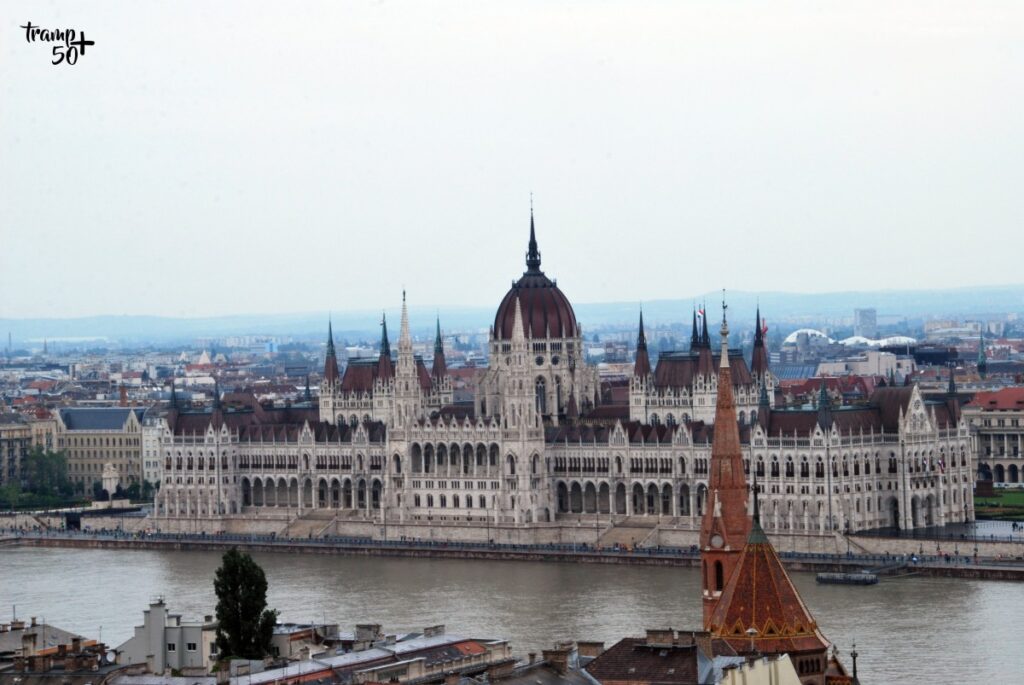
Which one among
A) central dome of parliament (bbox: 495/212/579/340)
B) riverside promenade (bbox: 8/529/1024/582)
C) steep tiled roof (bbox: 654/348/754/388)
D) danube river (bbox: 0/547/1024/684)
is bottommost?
danube river (bbox: 0/547/1024/684)

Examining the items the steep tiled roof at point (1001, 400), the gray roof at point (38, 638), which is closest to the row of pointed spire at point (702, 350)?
the steep tiled roof at point (1001, 400)

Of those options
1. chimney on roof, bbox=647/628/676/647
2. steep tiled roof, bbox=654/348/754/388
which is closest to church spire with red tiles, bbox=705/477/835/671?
chimney on roof, bbox=647/628/676/647

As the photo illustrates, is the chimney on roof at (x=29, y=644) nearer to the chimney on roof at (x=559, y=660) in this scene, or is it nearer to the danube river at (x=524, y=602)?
the chimney on roof at (x=559, y=660)

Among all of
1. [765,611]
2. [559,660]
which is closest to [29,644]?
[559,660]

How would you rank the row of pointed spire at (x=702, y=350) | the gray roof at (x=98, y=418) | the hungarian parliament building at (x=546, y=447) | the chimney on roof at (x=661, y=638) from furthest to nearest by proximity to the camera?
the gray roof at (x=98, y=418) → the row of pointed spire at (x=702, y=350) → the hungarian parliament building at (x=546, y=447) → the chimney on roof at (x=661, y=638)

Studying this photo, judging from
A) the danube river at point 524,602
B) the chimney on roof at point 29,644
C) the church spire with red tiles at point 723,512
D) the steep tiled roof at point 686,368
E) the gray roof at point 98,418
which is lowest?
the danube river at point 524,602

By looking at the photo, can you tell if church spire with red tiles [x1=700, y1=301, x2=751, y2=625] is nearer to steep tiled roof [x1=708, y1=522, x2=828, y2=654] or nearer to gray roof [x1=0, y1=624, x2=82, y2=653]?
steep tiled roof [x1=708, y1=522, x2=828, y2=654]

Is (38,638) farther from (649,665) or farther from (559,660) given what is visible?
(649,665)

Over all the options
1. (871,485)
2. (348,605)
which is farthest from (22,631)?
(871,485)
